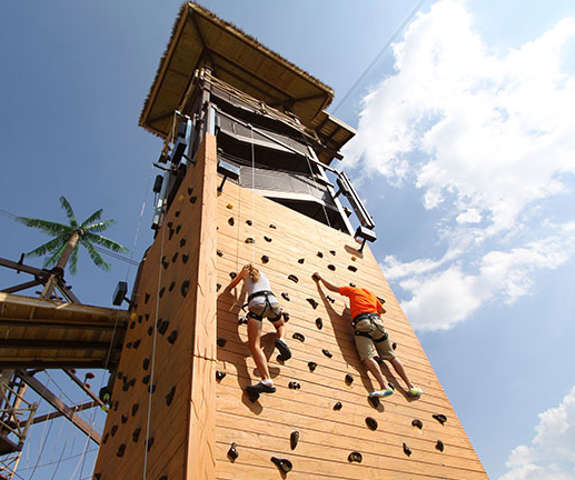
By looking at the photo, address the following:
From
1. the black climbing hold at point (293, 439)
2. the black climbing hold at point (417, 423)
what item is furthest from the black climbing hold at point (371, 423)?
the black climbing hold at point (293, 439)

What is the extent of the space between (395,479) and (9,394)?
42.3 ft

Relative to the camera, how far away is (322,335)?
4414 millimetres

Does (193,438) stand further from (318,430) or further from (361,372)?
(361,372)

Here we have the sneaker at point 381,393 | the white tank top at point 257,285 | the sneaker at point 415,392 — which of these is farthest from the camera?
the sneaker at point 415,392

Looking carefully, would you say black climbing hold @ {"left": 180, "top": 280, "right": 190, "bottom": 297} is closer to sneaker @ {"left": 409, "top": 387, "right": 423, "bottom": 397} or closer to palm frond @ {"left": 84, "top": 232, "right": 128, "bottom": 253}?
sneaker @ {"left": 409, "top": 387, "right": 423, "bottom": 397}

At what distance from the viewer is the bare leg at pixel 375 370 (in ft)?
13.4

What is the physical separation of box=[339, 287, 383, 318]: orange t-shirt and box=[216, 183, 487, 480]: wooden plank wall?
268mm

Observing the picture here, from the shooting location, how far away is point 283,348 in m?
3.60

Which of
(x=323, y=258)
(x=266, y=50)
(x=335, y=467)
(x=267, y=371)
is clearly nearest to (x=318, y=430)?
(x=335, y=467)

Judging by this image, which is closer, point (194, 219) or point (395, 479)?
point (395, 479)

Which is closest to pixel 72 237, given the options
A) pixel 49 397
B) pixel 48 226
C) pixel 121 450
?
pixel 48 226

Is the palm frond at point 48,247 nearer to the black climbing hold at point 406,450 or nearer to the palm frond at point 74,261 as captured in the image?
the palm frond at point 74,261

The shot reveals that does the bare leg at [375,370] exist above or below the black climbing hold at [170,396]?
above

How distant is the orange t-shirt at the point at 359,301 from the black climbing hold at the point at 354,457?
1694 millimetres
